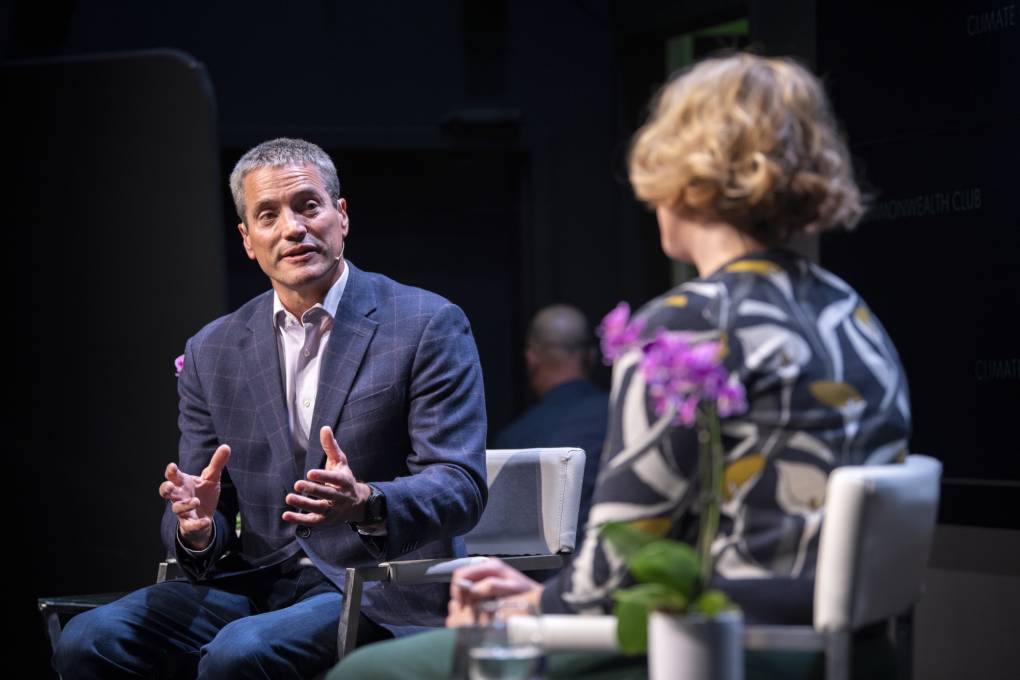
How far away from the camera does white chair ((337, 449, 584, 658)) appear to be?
289 centimetres

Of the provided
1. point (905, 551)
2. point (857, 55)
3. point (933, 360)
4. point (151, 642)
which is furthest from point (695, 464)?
point (857, 55)

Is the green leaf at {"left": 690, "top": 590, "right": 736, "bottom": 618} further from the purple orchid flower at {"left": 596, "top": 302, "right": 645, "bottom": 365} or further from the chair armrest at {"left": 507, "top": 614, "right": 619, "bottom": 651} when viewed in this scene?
the purple orchid flower at {"left": 596, "top": 302, "right": 645, "bottom": 365}

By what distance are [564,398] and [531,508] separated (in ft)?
6.95

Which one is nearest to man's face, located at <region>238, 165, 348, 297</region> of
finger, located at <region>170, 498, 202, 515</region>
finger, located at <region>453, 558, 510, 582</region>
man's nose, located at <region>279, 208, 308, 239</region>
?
man's nose, located at <region>279, 208, 308, 239</region>

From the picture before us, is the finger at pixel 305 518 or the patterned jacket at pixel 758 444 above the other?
the patterned jacket at pixel 758 444

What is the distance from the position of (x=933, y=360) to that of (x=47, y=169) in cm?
258

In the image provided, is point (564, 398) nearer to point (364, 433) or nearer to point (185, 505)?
point (364, 433)

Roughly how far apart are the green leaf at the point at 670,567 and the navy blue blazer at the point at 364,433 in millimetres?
1077

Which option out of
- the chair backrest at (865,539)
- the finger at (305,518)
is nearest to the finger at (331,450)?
the finger at (305,518)

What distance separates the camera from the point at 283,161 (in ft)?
9.34

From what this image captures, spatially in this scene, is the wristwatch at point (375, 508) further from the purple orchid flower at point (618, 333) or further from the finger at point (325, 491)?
the purple orchid flower at point (618, 333)

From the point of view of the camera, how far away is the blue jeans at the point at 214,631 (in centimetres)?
244

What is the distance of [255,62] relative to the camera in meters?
5.61

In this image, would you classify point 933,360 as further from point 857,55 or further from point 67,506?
point 67,506
